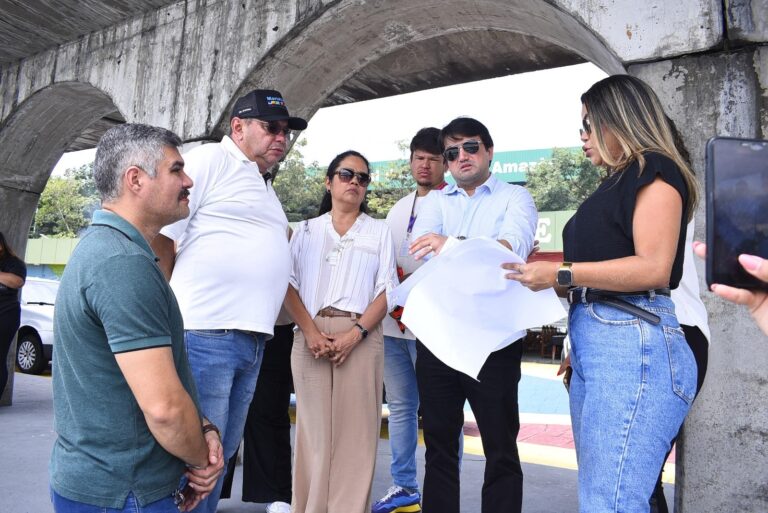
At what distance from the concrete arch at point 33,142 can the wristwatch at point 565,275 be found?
6.26 meters

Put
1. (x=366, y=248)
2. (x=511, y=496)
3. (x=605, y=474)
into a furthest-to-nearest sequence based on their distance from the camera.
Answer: (x=366, y=248) → (x=511, y=496) → (x=605, y=474)

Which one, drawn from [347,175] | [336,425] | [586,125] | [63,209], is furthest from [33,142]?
[63,209]

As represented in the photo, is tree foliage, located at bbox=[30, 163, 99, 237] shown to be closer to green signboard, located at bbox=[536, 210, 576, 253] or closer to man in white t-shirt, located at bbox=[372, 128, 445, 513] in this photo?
green signboard, located at bbox=[536, 210, 576, 253]

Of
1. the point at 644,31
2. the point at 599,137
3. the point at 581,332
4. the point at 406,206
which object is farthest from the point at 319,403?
the point at 644,31

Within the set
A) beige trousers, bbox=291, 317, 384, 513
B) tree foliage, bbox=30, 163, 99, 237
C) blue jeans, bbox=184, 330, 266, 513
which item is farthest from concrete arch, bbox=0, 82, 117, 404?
tree foliage, bbox=30, 163, 99, 237

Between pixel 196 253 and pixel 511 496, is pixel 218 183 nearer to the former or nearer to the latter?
pixel 196 253

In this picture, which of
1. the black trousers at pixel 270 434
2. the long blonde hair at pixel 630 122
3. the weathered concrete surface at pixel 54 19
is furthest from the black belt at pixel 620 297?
the weathered concrete surface at pixel 54 19

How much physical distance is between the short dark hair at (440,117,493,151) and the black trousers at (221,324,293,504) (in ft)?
5.75

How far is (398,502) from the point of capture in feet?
12.2

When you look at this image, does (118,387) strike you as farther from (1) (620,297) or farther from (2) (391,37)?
(2) (391,37)

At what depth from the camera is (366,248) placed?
347 centimetres

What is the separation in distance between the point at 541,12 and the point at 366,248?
6.22 ft

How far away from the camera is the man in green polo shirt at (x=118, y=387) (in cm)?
153

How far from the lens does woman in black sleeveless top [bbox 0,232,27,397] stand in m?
5.68
